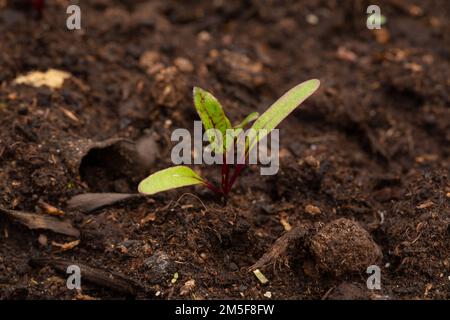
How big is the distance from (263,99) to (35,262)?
1512 mm

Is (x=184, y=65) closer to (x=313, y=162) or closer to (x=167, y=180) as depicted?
(x=313, y=162)

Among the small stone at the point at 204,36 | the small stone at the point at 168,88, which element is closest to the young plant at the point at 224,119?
the small stone at the point at 168,88

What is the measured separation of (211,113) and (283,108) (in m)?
0.28

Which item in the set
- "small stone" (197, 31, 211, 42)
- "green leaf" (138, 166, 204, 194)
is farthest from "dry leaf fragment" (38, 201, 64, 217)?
"small stone" (197, 31, 211, 42)

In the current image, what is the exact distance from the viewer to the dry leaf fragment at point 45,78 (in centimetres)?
287

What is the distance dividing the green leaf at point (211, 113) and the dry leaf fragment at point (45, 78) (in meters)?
0.97

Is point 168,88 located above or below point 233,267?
above

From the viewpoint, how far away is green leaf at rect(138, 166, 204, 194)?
205cm

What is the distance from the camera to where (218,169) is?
2705 mm

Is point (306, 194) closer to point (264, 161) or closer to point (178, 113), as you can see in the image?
point (264, 161)

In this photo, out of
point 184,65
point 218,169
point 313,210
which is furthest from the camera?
point 184,65

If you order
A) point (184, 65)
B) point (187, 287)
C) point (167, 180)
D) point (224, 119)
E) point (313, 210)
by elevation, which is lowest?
point (187, 287)

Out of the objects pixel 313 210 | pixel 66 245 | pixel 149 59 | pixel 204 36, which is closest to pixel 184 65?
pixel 149 59

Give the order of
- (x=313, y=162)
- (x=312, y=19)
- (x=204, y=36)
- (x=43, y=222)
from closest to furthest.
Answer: (x=43, y=222) → (x=313, y=162) → (x=204, y=36) → (x=312, y=19)
